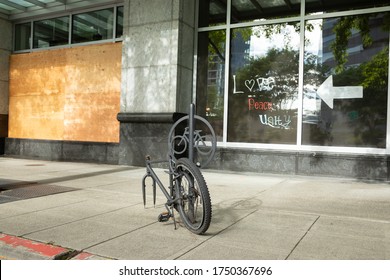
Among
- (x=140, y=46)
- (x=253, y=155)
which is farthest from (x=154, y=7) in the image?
(x=253, y=155)

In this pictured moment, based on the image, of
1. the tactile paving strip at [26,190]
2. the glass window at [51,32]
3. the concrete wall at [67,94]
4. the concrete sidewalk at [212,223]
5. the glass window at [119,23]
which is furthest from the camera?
the glass window at [51,32]

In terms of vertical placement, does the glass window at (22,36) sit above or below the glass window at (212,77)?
above

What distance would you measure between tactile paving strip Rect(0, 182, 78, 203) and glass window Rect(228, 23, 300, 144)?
4.84m

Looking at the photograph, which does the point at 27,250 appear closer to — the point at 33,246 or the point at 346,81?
the point at 33,246

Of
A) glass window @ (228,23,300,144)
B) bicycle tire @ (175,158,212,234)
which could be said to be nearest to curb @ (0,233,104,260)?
bicycle tire @ (175,158,212,234)

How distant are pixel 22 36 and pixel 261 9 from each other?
356 inches

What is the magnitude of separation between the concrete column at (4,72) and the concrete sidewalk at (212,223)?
683 centimetres

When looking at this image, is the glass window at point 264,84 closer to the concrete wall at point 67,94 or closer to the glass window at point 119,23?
the concrete wall at point 67,94

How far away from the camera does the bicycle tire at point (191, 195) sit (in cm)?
388

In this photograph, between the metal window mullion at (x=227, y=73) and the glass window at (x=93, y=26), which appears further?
the glass window at (x=93, y=26)

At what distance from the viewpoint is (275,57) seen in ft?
32.0

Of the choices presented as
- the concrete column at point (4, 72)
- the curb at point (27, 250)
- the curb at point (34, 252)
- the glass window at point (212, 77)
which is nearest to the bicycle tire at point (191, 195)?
the curb at point (34, 252)

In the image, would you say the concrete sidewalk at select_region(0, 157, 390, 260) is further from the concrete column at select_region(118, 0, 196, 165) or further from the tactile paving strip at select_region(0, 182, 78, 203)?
the concrete column at select_region(118, 0, 196, 165)

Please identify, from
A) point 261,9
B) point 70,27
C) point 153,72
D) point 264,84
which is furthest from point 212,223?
point 70,27
